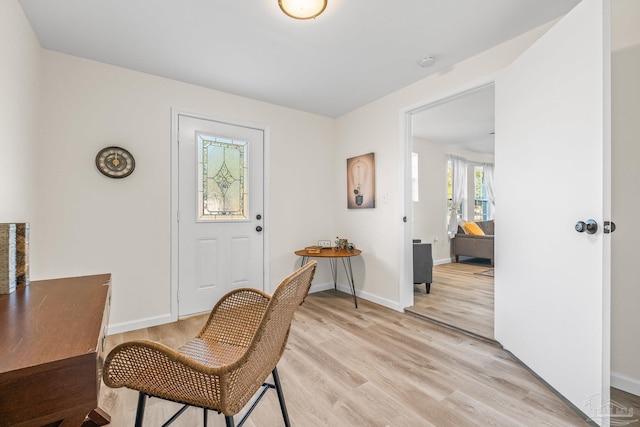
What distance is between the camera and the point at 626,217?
1.63m

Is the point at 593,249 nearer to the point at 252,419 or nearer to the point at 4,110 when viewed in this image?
the point at 252,419

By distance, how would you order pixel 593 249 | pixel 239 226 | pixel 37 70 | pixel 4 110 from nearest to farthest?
1. pixel 593 249
2. pixel 4 110
3. pixel 37 70
4. pixel 239 226

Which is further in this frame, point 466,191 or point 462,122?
point 466,191

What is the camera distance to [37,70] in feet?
6.91

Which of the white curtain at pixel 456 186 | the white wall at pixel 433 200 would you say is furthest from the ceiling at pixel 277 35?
the white curtain at pixel 456 186

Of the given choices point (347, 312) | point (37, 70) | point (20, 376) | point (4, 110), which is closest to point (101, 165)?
point (37, 70)

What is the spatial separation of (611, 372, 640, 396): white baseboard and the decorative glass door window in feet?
10.3

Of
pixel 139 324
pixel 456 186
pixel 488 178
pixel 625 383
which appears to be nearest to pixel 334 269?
pixel 139 324

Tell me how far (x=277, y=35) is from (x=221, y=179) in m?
1.54

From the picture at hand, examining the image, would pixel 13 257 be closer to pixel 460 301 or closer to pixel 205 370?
pixel 205 370

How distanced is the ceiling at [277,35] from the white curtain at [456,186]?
146 inches

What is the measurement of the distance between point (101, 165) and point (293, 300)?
233 cm

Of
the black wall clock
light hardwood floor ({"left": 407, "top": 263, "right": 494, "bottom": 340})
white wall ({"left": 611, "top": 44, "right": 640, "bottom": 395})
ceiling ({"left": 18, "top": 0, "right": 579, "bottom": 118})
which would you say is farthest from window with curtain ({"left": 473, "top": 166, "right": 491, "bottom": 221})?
the black wall clock

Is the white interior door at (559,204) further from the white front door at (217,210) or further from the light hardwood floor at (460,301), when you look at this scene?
the white front door at (217,210)
